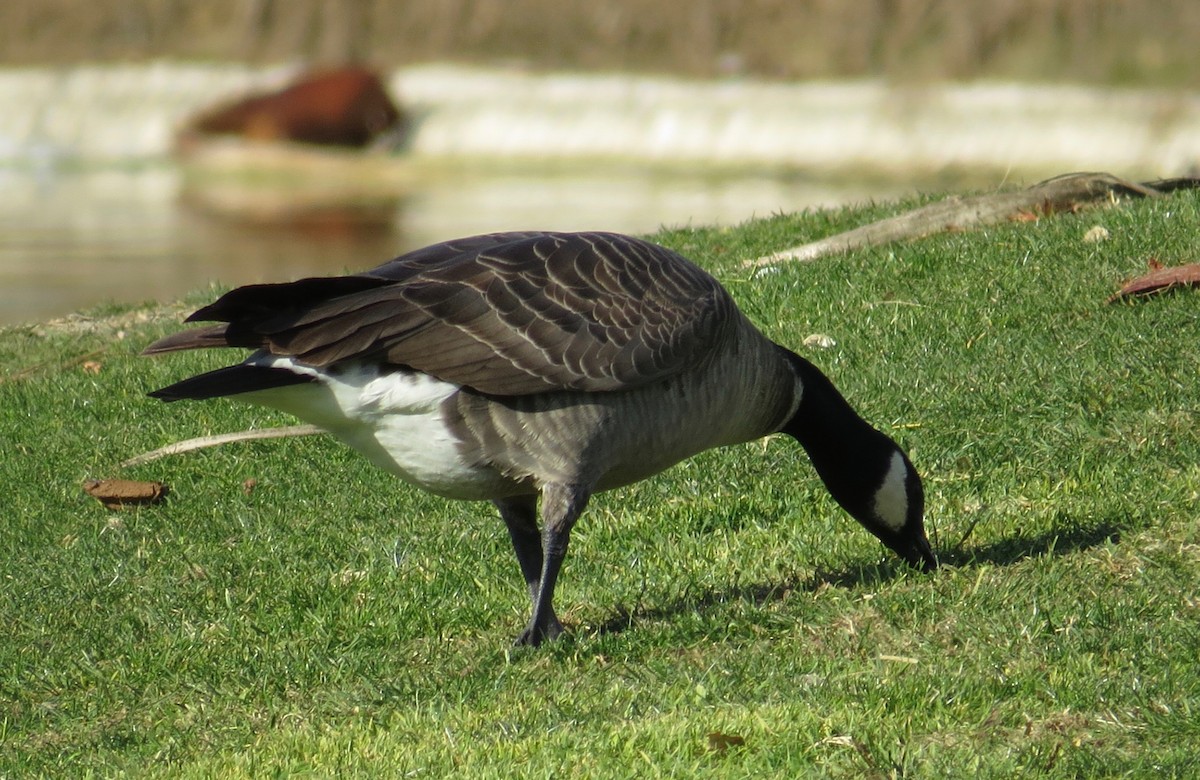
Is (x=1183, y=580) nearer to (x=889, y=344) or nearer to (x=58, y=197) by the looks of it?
(x=889, y=344)

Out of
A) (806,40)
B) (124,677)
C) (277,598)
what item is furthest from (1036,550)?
A: (806,40)

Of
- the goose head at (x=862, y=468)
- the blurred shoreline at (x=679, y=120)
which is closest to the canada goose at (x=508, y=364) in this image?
the goose head at (x=862, y=468)

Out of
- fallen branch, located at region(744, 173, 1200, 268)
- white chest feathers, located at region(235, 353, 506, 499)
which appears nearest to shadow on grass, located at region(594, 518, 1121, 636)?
white chest feathers, located at region(235, 353, 506, 499)

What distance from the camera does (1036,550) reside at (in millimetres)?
5082

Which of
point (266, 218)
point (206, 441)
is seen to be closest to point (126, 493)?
point (206, 441)

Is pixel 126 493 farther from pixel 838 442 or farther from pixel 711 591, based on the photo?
pixel 838 442

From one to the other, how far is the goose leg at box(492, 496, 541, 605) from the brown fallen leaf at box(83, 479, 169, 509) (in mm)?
2096

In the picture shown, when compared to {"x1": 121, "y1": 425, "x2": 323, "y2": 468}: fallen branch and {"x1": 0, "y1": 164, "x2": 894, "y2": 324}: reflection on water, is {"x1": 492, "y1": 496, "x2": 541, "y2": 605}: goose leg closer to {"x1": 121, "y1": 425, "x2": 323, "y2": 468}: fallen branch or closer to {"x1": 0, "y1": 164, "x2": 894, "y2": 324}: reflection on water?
{"x1": 121, "y1": 425, "x2": 323, "y2": 468}: fallen branch

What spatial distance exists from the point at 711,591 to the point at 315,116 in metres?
20.5

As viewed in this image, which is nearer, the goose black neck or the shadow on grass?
the shadow on grass

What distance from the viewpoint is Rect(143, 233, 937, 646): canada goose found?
14.5 feet

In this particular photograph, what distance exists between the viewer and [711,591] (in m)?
5.17

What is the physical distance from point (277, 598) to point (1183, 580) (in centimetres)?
304

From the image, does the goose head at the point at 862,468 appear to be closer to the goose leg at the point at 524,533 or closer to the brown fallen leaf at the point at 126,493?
the goose leg at the point at 524,533
